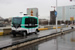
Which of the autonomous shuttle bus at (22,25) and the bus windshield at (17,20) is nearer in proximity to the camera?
the autonomous shuttle bus at (22,25)

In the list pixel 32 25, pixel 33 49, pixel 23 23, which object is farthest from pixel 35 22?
pixel 33 49

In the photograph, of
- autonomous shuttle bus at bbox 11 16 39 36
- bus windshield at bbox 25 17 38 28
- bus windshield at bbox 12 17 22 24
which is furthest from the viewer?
bus windshield at bbox 25 17 38 28

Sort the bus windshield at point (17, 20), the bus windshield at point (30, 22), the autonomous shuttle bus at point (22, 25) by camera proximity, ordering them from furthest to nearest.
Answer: the bus windshield at point (30, 22)
the bus windshield at point (17, 20)
the autonomous shuttle bus at point (22, 25)

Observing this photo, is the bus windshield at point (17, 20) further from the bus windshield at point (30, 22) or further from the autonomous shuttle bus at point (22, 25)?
the bus windshield at point (30, 22)

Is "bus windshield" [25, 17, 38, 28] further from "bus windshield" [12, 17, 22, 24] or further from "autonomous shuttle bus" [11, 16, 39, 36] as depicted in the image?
"bus windshield" [12, 17, 22, 24]

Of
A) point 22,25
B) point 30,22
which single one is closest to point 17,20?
point 22,25

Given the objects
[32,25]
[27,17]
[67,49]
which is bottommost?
[67,49]

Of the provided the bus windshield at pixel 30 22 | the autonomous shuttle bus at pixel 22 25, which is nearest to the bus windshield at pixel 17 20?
the autonomous shuttle bus at pixel 22 25

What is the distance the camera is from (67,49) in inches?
346

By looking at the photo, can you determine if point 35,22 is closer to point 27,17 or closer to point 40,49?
point 27,17

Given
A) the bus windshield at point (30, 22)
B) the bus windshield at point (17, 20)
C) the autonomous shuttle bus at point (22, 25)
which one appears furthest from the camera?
the bus windshield at point (30, 22)

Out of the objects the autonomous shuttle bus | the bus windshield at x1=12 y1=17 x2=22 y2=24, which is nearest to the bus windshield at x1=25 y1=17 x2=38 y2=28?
the autonomous shuttle bus

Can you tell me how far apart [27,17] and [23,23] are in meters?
1.05

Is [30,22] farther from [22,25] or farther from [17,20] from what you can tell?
[17,20]
